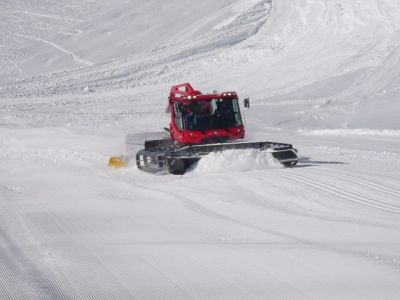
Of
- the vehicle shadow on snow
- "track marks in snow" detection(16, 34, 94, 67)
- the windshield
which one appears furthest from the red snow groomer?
"track marks in snow" detection(16, 34, 94, 67)

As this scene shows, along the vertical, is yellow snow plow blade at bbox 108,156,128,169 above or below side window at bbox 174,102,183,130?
below

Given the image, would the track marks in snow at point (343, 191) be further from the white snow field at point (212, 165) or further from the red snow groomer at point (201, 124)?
the red snow groomer at point (201, 124)

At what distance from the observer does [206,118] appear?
45.9ft

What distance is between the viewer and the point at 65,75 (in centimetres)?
3288

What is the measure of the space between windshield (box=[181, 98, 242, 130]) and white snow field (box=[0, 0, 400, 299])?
1650 mm

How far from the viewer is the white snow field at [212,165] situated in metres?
5.79

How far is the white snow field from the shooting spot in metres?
5.79

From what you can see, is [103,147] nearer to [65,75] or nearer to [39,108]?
[39,108]

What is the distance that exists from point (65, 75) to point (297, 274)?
28566mm

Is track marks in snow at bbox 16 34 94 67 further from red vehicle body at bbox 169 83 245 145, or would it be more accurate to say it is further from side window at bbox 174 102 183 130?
red vehicle body at bbox 169 83 245 145

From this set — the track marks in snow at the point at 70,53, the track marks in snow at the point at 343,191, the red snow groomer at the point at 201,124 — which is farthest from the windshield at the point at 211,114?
the track marks in snow at the point at 70,53

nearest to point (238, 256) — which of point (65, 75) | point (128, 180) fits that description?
point (128, 180)

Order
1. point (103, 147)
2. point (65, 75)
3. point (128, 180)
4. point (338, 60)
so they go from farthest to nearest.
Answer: point (65, 75) → point (338, 60) → point (103, 147) → point (128, 180)

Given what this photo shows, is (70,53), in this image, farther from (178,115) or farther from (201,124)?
(201,124)
